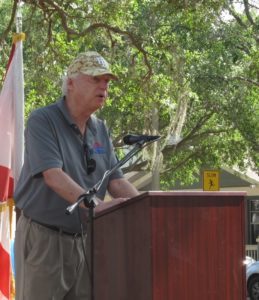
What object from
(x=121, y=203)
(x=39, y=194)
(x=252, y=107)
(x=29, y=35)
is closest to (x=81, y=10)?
(x=29, y=35)

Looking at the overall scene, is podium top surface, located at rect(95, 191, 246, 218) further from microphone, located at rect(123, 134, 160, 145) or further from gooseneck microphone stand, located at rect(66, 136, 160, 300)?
microphone, located at rect(123, 134, 160, 145)

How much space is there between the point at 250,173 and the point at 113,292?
96.6 feet

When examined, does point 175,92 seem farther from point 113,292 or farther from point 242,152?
point 113,292

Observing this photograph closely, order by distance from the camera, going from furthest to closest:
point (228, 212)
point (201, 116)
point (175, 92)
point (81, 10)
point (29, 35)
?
1. point (201, 116)
2. point (175, 92)
3. point (29, 35)
4. point (81, 10)
5. point (228, 212)

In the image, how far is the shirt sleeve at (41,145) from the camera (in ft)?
12.3

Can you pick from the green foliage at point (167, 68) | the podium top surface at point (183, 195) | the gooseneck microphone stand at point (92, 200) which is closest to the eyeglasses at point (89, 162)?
the gooseneck microphone stand at point (92, 200)

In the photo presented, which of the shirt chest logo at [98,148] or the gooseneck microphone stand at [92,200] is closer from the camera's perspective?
the gooseneck microphone stand at [92,200]

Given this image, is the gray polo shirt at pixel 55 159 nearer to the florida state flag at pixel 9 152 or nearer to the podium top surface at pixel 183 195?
the podium top surface at pixel 183 195

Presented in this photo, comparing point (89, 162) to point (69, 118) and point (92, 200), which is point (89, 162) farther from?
point (92, 200)

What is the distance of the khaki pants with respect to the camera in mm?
3877

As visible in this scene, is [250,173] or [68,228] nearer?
[68,228]

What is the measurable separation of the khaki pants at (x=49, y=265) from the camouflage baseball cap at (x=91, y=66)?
83 cm

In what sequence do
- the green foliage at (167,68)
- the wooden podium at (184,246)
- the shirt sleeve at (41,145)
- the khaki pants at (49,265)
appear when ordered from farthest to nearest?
the green foliage at (167,68) → the khaki pants at (49,265) → the shirt sleeve at (41,145) → the wooden podium at (184,246)

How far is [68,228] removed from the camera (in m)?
3.91
